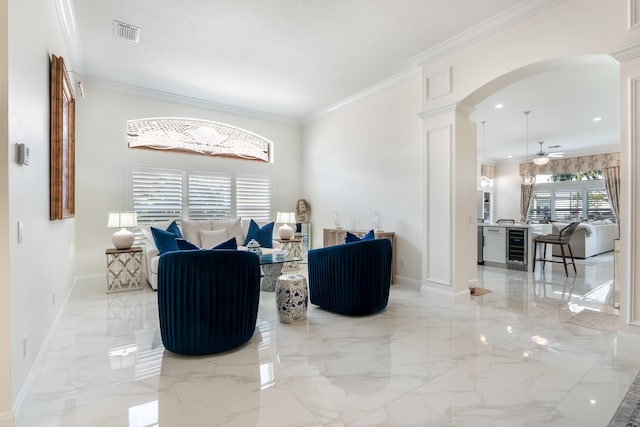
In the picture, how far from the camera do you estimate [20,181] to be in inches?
79.4

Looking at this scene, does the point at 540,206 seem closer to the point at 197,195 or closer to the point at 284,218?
the point at 284,218

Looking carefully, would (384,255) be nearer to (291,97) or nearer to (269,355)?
(269,355)

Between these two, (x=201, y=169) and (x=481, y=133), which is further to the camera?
(x=481, y=133)

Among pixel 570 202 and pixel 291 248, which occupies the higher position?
pixel 570 202

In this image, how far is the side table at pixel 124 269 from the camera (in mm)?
4621

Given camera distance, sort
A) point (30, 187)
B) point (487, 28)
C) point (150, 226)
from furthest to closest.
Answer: point (150, 226) < point (487, 28) < point (30, 187)

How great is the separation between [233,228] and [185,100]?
252 centimetres

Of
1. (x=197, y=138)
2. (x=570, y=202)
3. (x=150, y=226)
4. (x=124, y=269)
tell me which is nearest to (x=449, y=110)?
(x=197, y=138)

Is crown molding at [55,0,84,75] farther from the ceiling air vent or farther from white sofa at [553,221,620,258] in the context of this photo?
white sofa at [553,221,620,258]

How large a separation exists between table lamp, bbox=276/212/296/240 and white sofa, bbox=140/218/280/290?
0.84 ft

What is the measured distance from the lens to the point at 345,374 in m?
2.31

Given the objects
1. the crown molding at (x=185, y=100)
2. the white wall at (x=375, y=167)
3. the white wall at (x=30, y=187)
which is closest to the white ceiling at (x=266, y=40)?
the crown molding at (x=185, y=100)

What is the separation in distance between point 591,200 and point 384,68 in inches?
371

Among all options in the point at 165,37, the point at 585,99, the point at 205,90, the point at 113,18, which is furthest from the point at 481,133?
the point at 113,18
